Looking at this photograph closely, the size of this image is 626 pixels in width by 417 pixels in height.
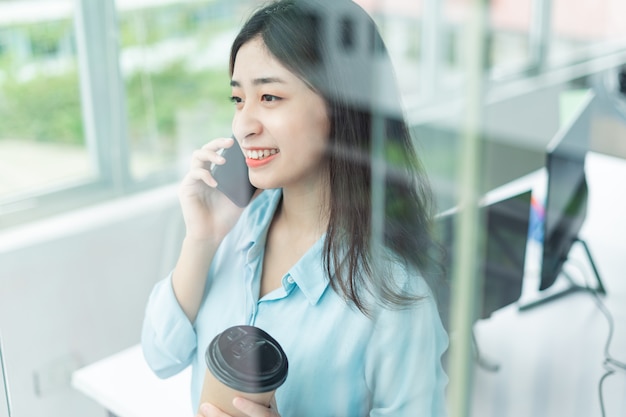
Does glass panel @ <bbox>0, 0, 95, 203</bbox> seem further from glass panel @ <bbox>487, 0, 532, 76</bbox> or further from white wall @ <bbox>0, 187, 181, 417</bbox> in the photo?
glass panel @ <bbox>487, 0, 532, 76</bbox>

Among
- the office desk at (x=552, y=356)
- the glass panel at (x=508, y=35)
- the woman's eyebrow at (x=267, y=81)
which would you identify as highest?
the glass panel at (x=508, y=35)

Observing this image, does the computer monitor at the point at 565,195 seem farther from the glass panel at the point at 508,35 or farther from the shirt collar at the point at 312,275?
the shirt collar at the point at 312,275

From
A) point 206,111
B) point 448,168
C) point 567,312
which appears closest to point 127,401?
point 206,111

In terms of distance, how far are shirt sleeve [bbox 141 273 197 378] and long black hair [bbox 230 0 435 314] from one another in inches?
8.6

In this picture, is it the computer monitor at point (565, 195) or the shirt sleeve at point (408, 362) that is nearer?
the shirt sleeve at point (408, 362)

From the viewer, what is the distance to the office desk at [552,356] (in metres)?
1.00

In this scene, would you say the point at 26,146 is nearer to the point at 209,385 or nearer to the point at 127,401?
the point at 127,401

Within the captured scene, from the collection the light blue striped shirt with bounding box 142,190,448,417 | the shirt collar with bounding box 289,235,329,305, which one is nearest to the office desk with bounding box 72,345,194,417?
the light blue striped shirt with bounding box 142,190,448,417

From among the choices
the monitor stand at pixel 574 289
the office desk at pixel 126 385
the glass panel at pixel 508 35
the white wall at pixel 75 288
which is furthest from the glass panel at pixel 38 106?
the monitor stand at pixel 574 289

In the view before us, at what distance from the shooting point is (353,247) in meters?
0.78

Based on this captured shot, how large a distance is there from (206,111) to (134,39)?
312mm

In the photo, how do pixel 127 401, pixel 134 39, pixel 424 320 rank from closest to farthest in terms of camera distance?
pixel 424 320 → pixel 127 401 → pixel 134 39

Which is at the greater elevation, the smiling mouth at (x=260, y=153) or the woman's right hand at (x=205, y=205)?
the smiling mouth at (x=260, y=153)

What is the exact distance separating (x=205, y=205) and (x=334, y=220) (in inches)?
6.9
